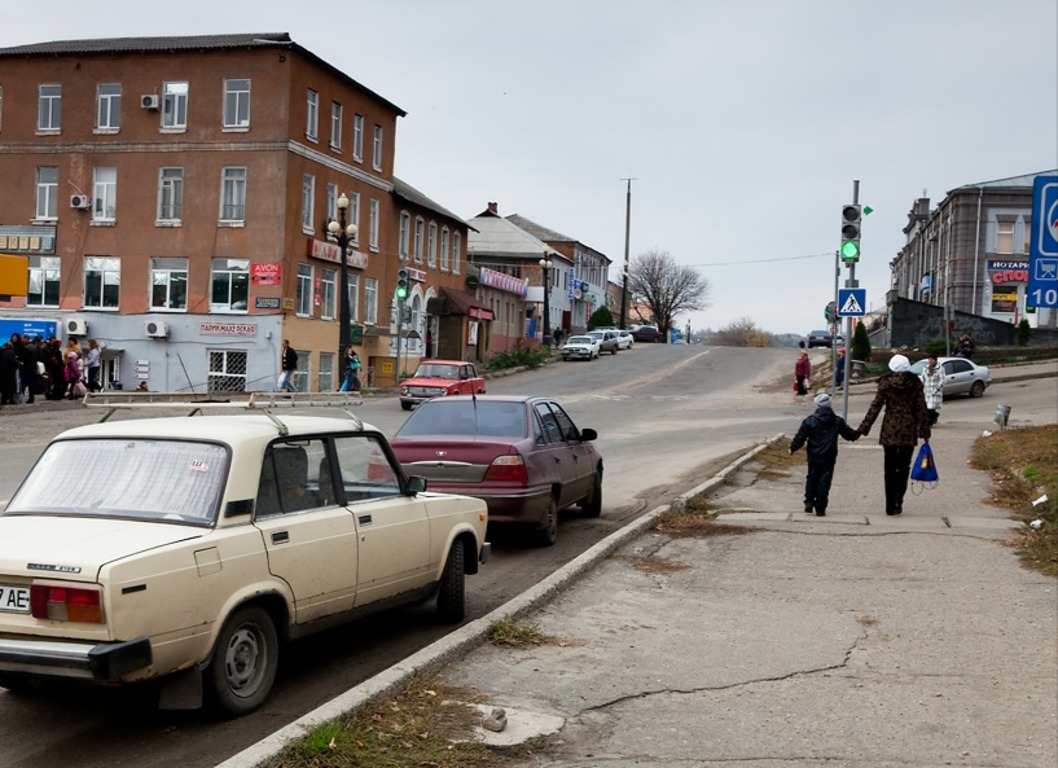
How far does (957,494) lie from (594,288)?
97.9m

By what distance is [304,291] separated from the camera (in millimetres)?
42844

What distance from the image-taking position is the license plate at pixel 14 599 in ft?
16.8

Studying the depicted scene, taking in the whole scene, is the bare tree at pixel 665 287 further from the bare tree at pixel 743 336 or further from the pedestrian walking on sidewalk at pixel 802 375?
the pedestrian walking on sidewalk at pixel 802 375

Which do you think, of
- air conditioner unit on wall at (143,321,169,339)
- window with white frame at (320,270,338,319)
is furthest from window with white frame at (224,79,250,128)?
air conditioner unit on wall at (143,321,169,339)

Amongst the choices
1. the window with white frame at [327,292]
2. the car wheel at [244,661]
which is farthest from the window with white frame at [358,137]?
the car wheel at [244,661]

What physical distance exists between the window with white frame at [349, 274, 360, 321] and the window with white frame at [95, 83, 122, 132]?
1084cm

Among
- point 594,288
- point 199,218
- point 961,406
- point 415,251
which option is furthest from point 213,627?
point 594,288

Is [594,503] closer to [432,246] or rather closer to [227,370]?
[227,370]

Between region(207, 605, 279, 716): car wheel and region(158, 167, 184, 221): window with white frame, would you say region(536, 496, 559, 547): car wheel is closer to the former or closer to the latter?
region(207, 605, 279, 716): car wheel

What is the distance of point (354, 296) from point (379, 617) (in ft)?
132

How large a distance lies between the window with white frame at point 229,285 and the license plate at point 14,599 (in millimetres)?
37163

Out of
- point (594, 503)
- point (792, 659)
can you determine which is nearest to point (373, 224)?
point (594, 503)

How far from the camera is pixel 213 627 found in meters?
5.47

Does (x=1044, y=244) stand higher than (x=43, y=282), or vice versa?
(x=43, y=282)
